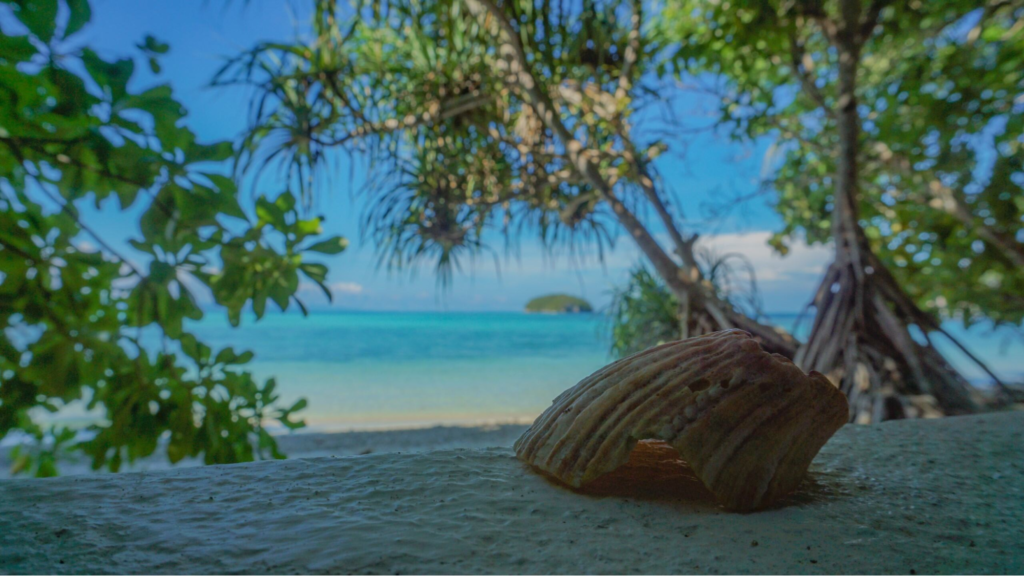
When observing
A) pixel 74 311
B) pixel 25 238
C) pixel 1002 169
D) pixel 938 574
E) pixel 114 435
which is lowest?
pixel 938 574

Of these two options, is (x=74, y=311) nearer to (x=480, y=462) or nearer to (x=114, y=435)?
(x=114, y=435)

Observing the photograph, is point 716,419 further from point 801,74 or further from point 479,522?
point 801,74

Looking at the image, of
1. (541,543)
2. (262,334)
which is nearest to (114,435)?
(541,543)

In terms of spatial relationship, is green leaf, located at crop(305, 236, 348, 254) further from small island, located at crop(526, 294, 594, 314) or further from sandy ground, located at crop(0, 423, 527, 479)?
sandy ground, located at crop(0, 423, 527, 479)

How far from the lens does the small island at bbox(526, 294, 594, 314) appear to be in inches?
144

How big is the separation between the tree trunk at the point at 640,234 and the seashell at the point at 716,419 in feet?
5.74

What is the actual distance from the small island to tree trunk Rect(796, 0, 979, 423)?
146cm

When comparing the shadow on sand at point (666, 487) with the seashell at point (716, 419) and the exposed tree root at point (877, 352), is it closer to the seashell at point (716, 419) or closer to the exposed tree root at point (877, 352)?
the seashell at point (716, 419)

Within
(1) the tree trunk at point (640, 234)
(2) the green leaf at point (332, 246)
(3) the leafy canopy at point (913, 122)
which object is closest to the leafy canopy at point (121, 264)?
(2) the green leaf at point (332, 246)

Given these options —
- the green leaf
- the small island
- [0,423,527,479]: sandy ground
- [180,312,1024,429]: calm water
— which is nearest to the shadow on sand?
the green leaf

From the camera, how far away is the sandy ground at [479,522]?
0.54 meters

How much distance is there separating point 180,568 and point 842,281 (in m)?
2.72

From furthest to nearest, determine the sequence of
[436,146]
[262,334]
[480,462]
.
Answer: [262,334] → [436,146] → [480,462]

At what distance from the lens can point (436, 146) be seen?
321cm
